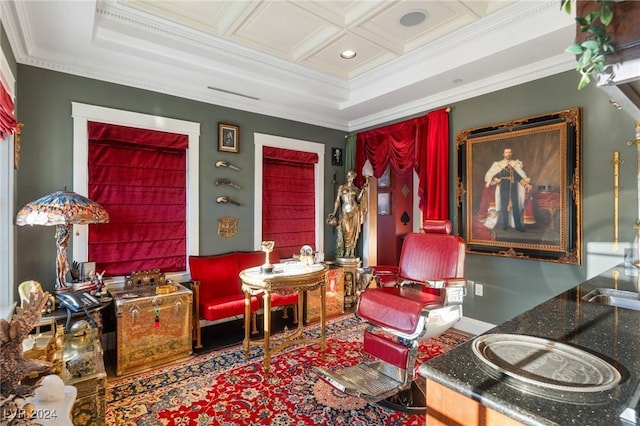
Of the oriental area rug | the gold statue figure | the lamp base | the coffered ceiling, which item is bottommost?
the oriental area rug

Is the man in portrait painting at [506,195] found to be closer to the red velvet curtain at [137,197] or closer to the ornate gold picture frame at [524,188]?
the ornate gold picture frame at [524,188]

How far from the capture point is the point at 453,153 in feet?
12.9

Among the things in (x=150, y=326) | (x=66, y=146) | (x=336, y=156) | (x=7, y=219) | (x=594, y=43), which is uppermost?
(x=336, y=156)

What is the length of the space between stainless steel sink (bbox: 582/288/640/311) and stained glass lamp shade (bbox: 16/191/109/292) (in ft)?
11.1

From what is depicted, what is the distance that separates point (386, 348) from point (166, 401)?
5.40 feet

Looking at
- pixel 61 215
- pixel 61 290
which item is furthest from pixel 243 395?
pixel 61 215

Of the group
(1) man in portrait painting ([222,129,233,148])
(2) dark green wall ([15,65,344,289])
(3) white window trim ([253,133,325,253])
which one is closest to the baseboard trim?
(3) white window trim ([253,133,325,253])

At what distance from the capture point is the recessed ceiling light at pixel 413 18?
110 inches

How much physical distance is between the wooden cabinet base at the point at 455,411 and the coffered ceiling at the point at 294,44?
2769mm

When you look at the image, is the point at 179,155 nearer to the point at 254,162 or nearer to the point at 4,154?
the point at 254,162

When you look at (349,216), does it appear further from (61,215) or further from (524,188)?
(61,215)

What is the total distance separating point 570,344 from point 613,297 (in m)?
1.11

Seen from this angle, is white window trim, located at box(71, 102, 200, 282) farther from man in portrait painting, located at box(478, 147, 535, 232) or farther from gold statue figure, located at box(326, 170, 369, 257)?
man in portrait painting, located at box(478, 147, 535, 232)

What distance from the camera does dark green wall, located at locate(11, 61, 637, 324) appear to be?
2.88 metres
